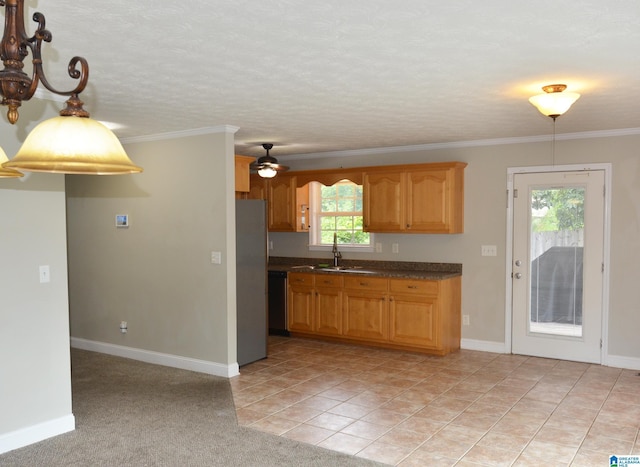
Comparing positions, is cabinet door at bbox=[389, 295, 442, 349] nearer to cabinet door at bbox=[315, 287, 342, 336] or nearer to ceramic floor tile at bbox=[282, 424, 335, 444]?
cabinet door at bbox=[315, 287, 342, 336]

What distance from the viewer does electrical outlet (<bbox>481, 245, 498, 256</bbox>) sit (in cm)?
623

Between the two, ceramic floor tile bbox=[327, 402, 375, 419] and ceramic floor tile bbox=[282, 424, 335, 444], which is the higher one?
ceramic floor tile bbox=[282, 424, 335, 444]

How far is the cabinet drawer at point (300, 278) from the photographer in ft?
22.6

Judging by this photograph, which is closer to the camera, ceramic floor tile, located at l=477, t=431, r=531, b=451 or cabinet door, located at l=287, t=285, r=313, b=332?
ceramic floor tile, located at l=477, t=431, r=531, b=451

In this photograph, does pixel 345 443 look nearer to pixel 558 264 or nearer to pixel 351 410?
pixel 351 410


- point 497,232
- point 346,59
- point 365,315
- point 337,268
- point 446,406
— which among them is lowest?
point 446,406

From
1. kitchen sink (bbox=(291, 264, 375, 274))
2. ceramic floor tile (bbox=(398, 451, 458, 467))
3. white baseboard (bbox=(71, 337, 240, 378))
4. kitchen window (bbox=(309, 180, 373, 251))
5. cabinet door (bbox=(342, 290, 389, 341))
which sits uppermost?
kitchen window (bbox=(309, 180, 373, 251))

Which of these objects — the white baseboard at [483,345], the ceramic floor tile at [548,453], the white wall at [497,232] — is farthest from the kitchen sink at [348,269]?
the ceramic floor tile at [548,453]

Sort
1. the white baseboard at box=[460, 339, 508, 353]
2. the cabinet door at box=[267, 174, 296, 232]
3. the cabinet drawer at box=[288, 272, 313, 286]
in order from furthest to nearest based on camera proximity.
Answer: the cabinet door at box=[267, 174, 296, 232] → the cabinet drawer at box=[288, 272, 313, 286] → the white baseboard at box=[460, 339, 508, 353]

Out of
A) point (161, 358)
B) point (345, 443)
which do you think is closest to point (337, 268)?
point (161, 358)

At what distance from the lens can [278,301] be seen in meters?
7.11

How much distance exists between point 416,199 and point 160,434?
3.83 m

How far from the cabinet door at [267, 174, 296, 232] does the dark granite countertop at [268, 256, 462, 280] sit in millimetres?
509

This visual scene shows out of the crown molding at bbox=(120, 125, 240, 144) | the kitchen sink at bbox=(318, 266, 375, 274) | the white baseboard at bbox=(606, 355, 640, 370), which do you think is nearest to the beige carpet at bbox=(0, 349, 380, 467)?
the kitchen sink at bbox=(318, 266, 375, 274)
